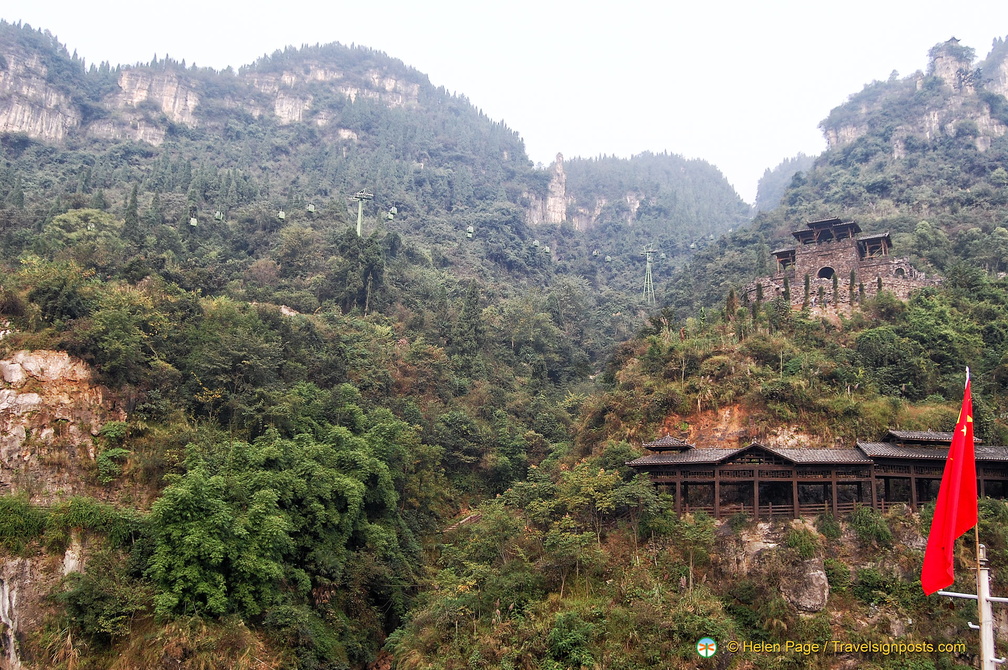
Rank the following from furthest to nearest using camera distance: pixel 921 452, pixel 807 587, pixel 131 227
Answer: pixel 131 227 → pixel 921 452 → pixel 807 587

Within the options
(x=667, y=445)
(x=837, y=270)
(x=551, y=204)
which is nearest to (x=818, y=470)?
(x=667, y=445)

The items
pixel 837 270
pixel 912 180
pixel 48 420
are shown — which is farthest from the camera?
pixel 912 180

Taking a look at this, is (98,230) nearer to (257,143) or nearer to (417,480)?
(417,480)

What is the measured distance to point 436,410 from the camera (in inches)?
1533

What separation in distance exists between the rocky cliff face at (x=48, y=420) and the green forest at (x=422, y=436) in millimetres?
265

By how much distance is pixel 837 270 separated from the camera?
41.4 meters

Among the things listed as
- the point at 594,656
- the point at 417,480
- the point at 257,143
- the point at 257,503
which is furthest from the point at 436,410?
the point at 257,143

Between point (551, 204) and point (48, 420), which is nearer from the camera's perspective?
point (48, 420)

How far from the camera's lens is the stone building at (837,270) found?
3922 cm

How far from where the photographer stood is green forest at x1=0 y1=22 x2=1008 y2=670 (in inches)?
909

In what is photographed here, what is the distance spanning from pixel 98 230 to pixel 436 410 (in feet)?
68.2

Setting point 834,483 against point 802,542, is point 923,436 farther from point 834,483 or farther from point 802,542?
point 802,542

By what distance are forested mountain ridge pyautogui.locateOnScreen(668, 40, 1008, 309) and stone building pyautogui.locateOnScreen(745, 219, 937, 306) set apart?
3117mm

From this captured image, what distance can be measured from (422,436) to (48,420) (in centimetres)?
1488
